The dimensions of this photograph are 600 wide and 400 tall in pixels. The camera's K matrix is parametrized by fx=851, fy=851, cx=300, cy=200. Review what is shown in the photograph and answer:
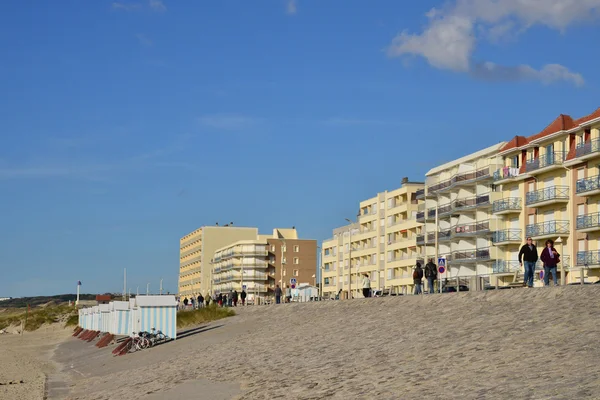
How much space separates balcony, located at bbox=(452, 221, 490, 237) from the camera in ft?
245

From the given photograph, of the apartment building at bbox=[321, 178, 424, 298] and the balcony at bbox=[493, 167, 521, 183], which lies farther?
the apartment building at bbox=[321, 178, 424, 298]

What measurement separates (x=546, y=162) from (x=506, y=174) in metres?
6.87

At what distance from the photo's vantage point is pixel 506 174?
2808 inches

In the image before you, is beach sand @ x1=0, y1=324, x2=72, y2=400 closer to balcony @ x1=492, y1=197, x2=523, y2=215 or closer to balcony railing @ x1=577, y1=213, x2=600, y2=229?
balcony railing @ x1=577, y1=213, x2=600, y2=229

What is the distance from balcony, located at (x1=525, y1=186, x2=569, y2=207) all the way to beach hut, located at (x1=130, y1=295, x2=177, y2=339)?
36.5 meters

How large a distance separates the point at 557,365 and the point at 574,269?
46196mm

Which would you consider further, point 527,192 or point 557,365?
point 527,192

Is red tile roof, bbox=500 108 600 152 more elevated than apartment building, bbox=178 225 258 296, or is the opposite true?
red tile roof, bbox=500 108 600 152

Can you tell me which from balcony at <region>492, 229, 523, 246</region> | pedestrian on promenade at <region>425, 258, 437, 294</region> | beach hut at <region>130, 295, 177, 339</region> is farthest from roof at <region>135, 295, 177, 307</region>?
balcony at <region>492, 229, 523, 246</region>

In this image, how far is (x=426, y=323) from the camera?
21875mm

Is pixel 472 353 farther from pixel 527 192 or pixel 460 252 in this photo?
pixel 460 252

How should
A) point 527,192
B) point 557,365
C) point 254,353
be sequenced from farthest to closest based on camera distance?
point 527,192, point 254,353, point 557,365

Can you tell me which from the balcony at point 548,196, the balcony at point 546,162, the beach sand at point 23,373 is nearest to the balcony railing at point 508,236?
the balcony at point 548,196

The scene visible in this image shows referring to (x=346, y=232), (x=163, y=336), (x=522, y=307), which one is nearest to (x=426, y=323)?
(x=522, y=307)
